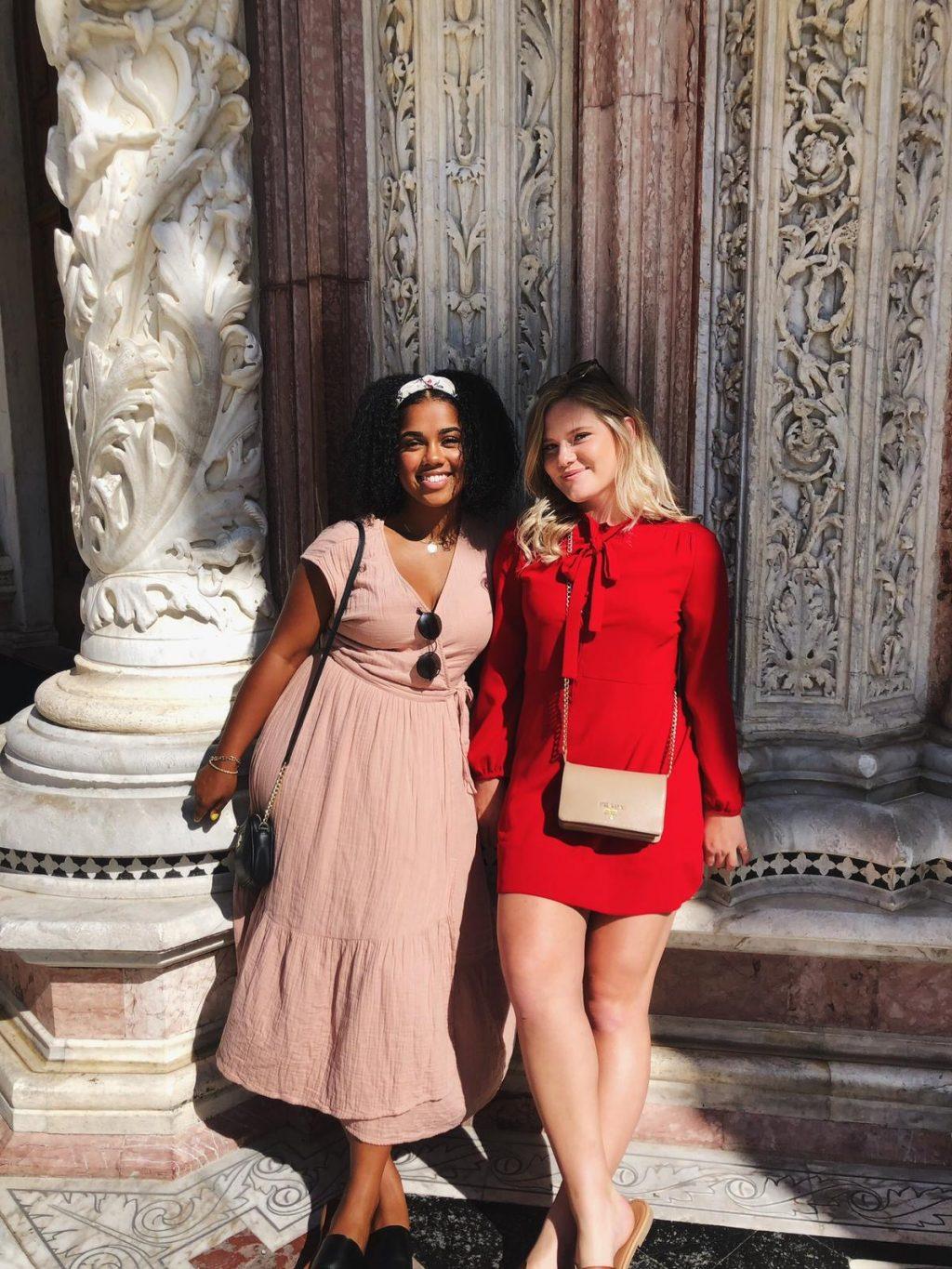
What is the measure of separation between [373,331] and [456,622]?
0.98 metres

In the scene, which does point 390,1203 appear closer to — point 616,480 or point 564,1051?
point 564,1051

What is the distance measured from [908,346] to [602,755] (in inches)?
49.4

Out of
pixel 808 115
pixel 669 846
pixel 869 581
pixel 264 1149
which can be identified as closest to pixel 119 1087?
pixel 264 1149

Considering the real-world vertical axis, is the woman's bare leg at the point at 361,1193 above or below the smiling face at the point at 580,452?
below

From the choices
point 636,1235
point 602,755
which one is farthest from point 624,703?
point 636,1235

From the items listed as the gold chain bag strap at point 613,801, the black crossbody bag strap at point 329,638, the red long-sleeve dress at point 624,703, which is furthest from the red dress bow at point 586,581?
the black crossbody bag strap at point 329,638

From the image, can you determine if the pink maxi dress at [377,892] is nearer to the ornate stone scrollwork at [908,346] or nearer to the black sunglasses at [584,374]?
the black sunglasses at [584,374]

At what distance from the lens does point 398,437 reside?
2219 mm

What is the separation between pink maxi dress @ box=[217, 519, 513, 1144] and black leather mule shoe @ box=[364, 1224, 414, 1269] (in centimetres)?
17

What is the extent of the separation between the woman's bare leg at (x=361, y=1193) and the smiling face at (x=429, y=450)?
1.33 metres

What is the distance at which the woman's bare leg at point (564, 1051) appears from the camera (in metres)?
1.91

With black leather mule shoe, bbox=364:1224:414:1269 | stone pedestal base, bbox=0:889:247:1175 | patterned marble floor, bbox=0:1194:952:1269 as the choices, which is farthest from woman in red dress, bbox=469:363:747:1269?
stone pedestal base, bbox=0:889:247:1175

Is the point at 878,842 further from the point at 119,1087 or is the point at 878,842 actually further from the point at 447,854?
the point at 119,1087

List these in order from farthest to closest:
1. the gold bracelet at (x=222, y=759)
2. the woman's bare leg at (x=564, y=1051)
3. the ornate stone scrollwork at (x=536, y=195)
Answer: the ornate stone scrollwork at (x=536, y=195) → the gold bracelet at (x=222, y=759) → the woman's bare leg at (x=564, y=1051)
